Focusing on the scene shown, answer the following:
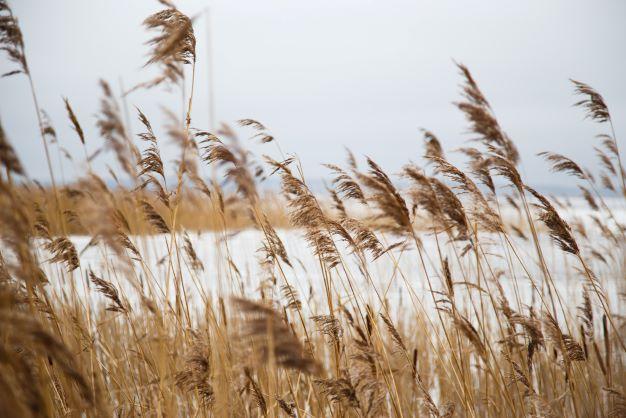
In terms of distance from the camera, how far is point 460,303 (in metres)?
5.45

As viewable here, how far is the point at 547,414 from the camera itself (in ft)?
5.81

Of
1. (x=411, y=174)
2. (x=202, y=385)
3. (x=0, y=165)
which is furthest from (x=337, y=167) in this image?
(x=0, y=165)

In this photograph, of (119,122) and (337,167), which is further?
(119,122)

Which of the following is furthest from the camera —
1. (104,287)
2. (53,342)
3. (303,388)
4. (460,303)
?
(460,303)

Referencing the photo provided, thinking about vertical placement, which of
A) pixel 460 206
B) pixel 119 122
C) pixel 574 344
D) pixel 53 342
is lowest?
pixel 574 344

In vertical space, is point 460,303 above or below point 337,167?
below

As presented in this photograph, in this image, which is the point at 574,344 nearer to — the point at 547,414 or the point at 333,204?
the point at 547,414

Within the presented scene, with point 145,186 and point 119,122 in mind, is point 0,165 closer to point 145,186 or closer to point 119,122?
point 145,186

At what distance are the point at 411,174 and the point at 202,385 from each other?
122 cm

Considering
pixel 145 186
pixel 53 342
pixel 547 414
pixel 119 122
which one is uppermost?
pixel 119 122

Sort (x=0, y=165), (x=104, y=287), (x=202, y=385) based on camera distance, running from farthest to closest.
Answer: (x=104, y=287) → (x=202, y=385) → (x=0, y=165)

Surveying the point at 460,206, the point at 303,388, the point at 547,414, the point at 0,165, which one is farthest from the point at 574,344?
the point at 0,165

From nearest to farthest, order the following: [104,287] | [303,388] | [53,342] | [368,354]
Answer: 1. [53,342]
2. [368,354]
3. [104,287]
4. [303,388]

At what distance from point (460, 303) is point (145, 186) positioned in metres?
4.52
